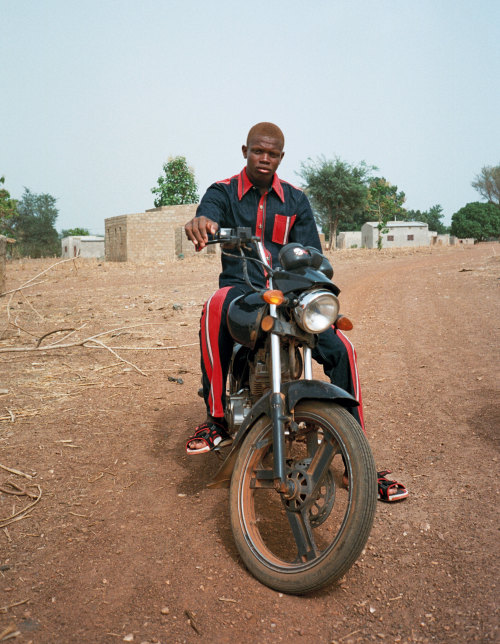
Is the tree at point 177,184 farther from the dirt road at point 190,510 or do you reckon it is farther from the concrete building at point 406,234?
the dirt road at point 190,510

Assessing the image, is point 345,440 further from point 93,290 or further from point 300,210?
point 93,290

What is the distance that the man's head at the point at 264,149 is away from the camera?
3.11m

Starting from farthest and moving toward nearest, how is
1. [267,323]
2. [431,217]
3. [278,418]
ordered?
[431,217] → [267,323] → [278,418]

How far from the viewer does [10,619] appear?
2.08 m

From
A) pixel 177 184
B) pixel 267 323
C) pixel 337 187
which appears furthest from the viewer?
pixel 177 184

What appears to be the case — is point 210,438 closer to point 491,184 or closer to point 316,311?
point 316,311

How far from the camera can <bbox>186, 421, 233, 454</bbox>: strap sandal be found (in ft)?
10.1

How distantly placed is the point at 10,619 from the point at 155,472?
141 cm

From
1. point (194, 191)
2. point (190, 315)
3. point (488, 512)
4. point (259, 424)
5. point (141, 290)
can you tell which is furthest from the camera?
point (194, 191)

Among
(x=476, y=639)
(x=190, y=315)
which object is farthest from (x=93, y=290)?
(x=476, y=639)

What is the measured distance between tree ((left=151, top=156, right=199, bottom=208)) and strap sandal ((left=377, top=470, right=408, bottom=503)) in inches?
2021

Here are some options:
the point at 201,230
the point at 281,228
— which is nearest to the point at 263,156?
the point at 281,228

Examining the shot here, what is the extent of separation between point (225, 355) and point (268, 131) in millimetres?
1232

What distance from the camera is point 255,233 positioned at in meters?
3.29
